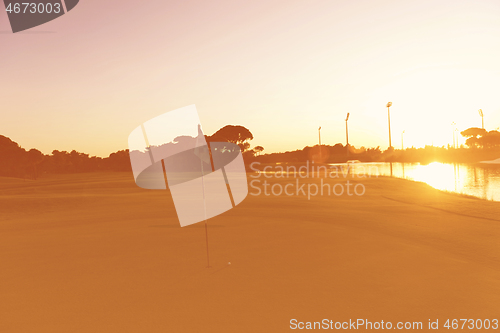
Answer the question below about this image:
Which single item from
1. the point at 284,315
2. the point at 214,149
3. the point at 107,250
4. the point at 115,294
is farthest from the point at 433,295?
the point at 214,149

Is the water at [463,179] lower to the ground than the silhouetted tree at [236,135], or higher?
lower

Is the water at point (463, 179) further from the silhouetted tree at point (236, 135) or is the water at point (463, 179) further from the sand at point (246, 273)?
the silhouetted tree at point (236, 135)

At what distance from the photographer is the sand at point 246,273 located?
495 cm

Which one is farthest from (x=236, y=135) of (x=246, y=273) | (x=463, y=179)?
(x=246, y=273)

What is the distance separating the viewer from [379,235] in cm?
1004

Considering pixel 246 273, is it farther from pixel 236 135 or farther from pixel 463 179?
pixel 236 135

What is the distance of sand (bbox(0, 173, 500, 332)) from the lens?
16.2 feet

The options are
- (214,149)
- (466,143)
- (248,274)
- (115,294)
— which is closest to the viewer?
(115,294)

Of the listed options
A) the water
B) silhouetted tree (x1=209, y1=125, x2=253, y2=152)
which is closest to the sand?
the water

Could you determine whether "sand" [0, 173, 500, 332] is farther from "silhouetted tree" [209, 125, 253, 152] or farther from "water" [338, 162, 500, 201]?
"silhouetted tree" [209, 125, 253, 152]

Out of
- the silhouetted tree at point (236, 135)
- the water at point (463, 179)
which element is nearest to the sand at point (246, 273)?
the water at point (463, 179)

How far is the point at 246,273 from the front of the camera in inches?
266

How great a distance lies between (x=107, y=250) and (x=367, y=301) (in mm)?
7074

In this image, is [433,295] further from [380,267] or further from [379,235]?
[379,235]
